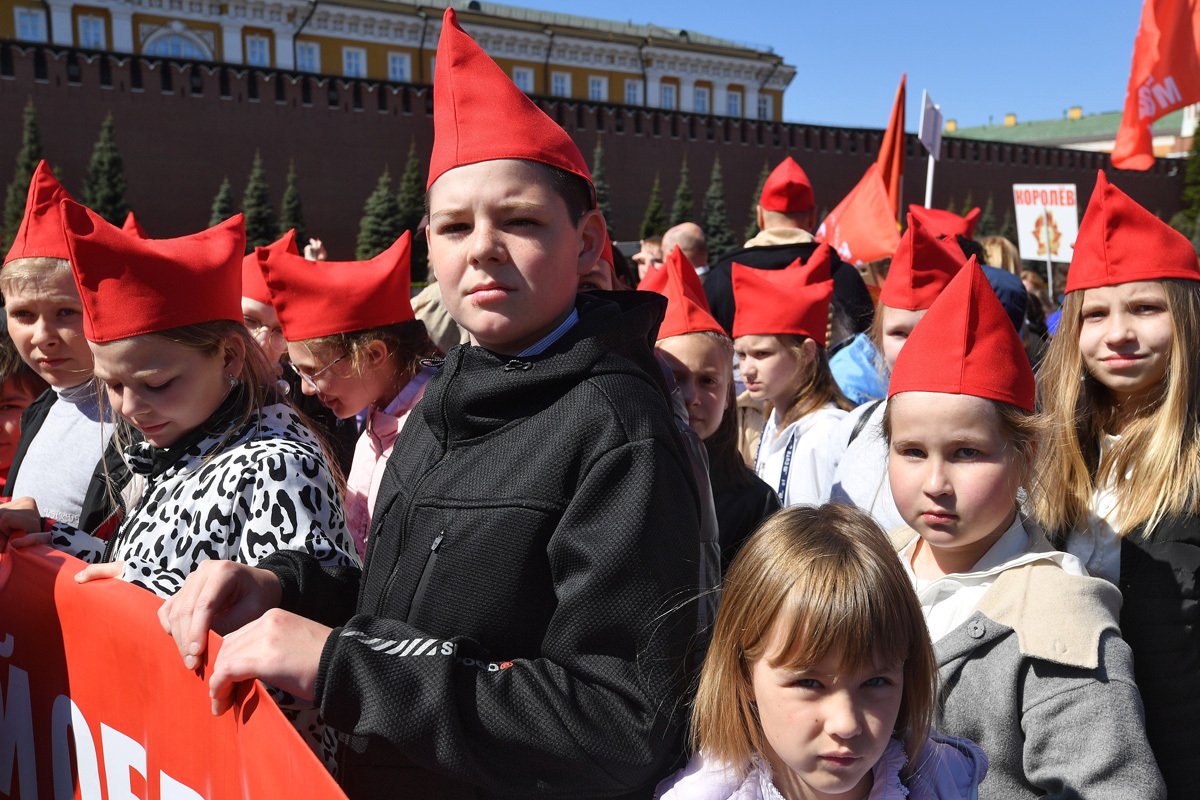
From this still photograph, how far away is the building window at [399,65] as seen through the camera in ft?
141

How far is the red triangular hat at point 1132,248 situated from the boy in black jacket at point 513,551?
128cm

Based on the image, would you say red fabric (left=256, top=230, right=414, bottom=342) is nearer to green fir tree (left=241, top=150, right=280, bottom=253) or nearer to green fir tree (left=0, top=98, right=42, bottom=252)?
green fir tree (left=0, top=98, right=42, bottom=252)

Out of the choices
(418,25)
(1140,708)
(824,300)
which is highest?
(418,25)

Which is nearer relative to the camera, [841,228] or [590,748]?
[590,748]

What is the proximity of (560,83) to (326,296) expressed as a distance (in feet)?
145

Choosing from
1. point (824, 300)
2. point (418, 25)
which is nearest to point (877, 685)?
point (824, 300)

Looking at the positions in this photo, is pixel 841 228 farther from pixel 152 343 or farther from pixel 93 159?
pixel 93 159

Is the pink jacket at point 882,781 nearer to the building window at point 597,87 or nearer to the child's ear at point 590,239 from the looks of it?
the child's ear at point 590,239

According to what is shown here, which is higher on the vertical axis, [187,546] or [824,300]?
[824,300]

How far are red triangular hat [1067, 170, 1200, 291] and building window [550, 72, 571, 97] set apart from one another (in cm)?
4456

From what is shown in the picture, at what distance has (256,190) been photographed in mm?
27844

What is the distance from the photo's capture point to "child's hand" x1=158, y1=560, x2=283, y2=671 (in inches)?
57.9

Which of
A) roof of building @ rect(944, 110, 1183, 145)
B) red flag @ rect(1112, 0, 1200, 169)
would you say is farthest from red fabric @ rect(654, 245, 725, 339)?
roof of building @ rect(944, 110, 1183, 145)

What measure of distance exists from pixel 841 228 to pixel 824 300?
3.86m
